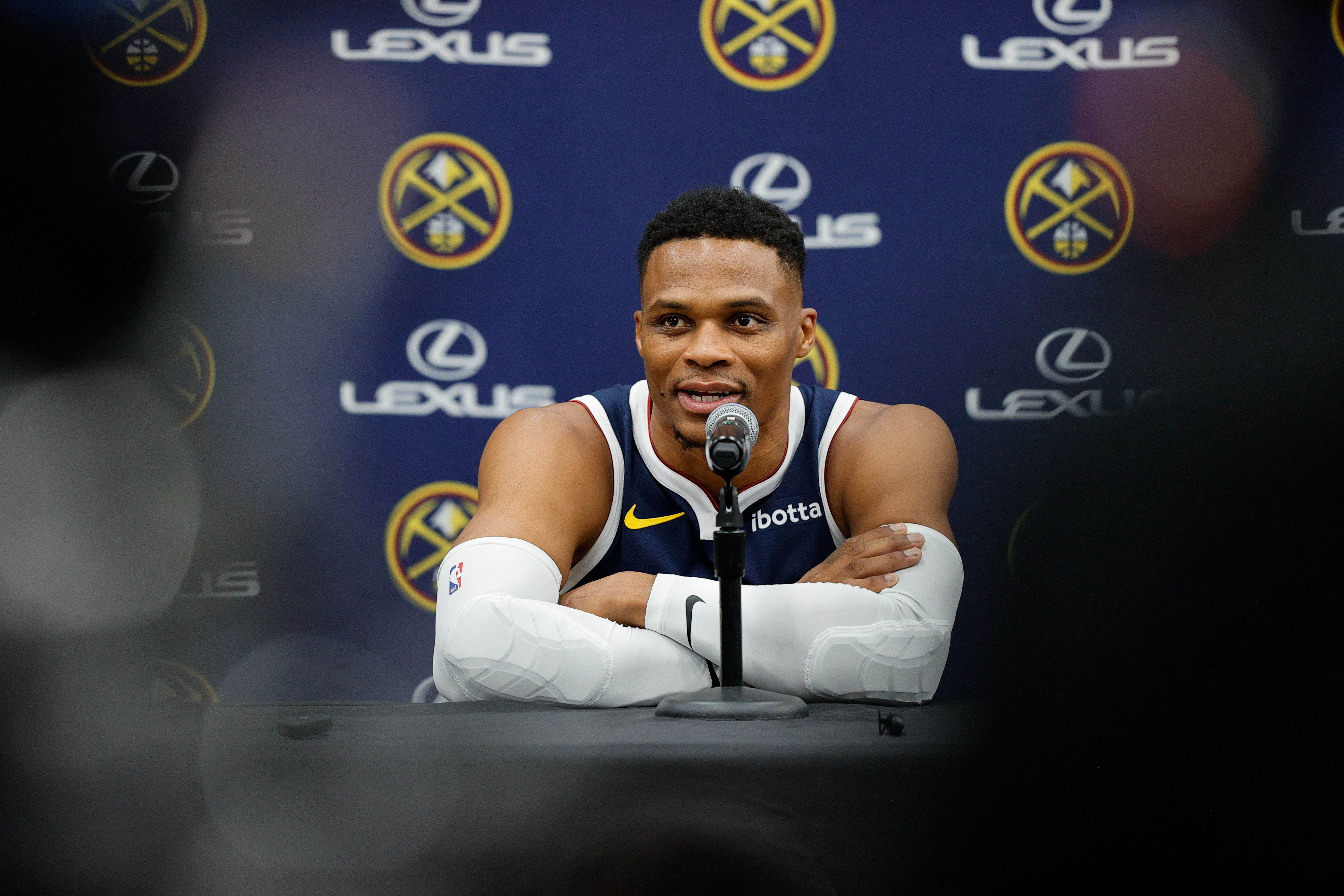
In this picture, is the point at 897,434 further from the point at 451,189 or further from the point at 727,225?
the point at 451,189

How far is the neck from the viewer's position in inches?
74.1

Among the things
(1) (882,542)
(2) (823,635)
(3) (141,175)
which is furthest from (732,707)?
(3) (141,175)

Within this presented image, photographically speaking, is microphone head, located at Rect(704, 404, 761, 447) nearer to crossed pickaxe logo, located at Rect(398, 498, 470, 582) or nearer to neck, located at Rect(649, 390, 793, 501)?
neck, located at Rect(649, 390, 793, 501)

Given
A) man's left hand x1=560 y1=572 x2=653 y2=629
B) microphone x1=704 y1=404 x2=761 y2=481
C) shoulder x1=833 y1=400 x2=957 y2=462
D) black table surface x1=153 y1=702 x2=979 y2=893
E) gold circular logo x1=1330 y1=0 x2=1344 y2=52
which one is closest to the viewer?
black table surface x1=153 y1=702 x2=979 y2=893

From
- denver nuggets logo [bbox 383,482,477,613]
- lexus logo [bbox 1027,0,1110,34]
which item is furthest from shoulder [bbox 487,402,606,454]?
lexus logo [bbox 1027,0,1110,34]

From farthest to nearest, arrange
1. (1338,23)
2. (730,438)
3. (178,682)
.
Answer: (178,682), (1338,23), (730,438)

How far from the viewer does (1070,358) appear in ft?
7.52

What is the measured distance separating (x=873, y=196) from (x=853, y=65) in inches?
11.9

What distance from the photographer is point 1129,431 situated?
2264mm

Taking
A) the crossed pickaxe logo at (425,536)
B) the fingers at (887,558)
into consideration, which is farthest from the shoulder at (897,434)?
the crossed pickaxe logo at (425,536)

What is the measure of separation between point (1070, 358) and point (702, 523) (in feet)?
3.36

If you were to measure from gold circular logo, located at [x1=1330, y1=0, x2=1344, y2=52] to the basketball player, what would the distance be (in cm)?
136

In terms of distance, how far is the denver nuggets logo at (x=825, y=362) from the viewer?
2328 mm

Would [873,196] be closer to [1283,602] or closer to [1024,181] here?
[1024,181]
